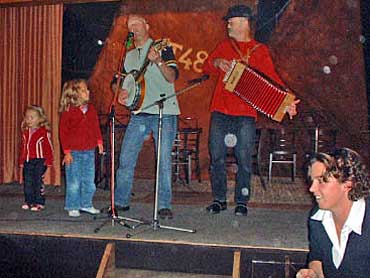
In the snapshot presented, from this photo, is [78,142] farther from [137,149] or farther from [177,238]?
[177,238]

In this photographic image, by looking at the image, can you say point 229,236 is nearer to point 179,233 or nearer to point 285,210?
point 179,233

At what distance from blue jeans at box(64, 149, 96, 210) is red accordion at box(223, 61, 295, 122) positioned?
140cm

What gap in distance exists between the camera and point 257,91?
167 inches

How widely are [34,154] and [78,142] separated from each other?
61 centimetres

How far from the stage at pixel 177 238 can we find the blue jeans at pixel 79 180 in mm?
174

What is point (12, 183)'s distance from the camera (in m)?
6.91

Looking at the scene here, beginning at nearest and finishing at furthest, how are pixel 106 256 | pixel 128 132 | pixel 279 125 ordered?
1. pixel 106 256
2. pixel 128 132
3. pixel 279 125

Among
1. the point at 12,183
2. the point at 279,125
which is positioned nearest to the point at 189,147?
the point at 279,125

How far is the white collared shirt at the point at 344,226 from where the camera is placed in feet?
8.08

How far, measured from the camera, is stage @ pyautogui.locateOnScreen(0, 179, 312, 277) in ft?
11.7

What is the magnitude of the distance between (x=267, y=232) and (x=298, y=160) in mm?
3980

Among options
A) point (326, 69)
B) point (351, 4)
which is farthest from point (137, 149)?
point (351, 4)

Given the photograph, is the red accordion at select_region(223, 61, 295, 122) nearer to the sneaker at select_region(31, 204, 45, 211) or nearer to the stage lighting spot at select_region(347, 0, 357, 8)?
the sneaker at select_region(31, 204, 45, 211)

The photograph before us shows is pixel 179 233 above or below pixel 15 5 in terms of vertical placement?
below
